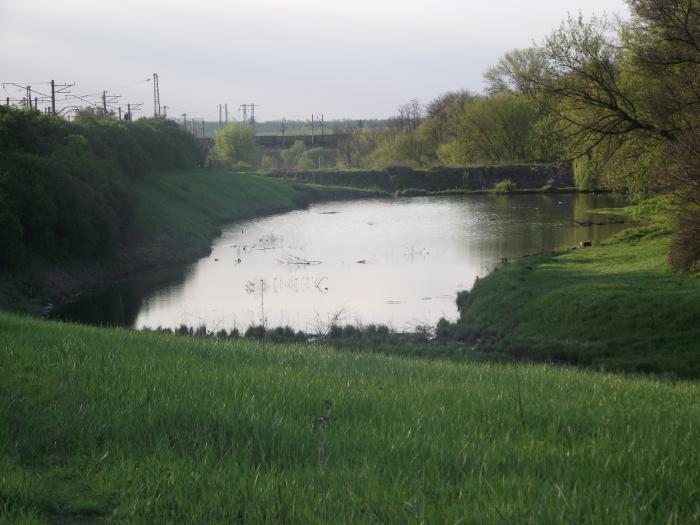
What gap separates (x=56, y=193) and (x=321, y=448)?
107ft

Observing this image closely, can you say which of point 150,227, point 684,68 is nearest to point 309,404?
point 684,68

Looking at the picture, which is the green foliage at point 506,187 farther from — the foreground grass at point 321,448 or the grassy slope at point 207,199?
the foreground grass at point 321,448

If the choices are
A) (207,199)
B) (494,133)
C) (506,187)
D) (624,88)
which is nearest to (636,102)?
(624,88)

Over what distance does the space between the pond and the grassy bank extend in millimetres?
1295

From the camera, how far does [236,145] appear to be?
373ft

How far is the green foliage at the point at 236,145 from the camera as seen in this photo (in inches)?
4441

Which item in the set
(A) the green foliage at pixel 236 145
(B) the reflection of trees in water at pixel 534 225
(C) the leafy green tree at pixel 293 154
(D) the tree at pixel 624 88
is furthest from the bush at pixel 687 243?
(C) the leafy green tree at pixel 293 154

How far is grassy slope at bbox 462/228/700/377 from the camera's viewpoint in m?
18.3

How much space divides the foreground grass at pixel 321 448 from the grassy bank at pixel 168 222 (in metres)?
22.0

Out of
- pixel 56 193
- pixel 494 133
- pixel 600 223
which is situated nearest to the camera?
pixel 56 193

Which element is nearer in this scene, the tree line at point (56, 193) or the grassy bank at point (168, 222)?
the grassy bank at point (168, 222)

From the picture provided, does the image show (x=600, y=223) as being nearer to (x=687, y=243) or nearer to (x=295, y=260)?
(x=295, y=260)

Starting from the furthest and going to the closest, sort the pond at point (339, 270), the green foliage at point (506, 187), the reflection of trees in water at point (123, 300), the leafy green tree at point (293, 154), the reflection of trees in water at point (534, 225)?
the leafy green tree at point (293, 154) < the green foliage at point (506, 187) < the reflection of trees in water at point (534, 225) < the reflection of trees in water at point (123, 300) < the pond at point (339, 270)

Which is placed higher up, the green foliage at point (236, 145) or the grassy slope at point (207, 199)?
the green foliage at point (236, 145)
